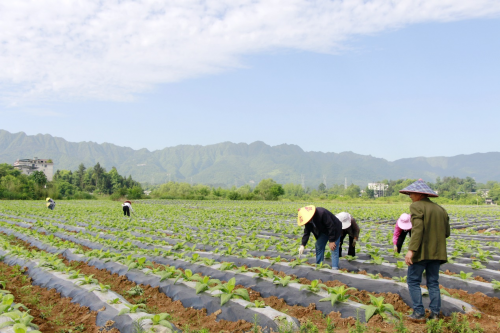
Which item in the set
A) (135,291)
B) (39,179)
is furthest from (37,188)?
(135,291)

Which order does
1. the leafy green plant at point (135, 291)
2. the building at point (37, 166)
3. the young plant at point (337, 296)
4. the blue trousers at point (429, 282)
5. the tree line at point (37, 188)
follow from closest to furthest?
1. the blue trousers at point (429, 282)
2. the young plant at point (337, 296)
3. the leafy green plant at point (135, 291)
4. the tree line at point (37, 188)
5. the building at point (37, 166)

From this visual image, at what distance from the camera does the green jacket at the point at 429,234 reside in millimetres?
3939

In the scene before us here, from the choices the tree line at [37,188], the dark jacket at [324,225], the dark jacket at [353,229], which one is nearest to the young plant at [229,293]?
the dark jacket at [324,225]

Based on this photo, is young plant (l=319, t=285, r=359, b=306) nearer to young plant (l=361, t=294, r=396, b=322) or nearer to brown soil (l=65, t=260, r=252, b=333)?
young plant (l=361, t=294, r=396, b=322)

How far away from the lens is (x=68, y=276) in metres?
6.05

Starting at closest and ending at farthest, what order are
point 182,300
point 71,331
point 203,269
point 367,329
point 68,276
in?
point 367,329
point 71,331
point 182,300
point 68,276
point 203,269

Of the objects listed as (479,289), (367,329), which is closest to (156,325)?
(367,329)

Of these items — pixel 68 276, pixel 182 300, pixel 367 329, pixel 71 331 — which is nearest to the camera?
pixel 367 329

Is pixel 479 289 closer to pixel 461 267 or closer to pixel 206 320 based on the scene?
pixel 461 267

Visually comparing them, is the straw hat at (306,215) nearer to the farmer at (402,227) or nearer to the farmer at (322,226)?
the farmer at (322,226)

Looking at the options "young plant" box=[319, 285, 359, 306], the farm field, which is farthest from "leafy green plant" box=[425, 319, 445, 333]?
"young plant" box=[319, 285, 359, 306]

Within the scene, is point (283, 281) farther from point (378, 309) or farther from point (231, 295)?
point (378, 309)

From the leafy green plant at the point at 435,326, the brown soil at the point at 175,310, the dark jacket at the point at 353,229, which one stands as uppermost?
the dark jacket at the point at 353,229

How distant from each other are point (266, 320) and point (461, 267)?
15.8ft
